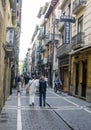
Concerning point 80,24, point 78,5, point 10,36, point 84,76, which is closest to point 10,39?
point 10,36

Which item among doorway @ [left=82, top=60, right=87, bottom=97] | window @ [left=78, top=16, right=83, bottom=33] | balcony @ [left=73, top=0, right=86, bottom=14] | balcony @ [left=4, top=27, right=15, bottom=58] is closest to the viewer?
balcony @ [left=4, top=27, right=15, bottom=58]

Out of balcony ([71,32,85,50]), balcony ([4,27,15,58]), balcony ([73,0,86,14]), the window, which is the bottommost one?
balcony ([4,27,15,58])

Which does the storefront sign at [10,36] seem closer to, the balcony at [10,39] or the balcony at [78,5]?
the balcony at [10,39]

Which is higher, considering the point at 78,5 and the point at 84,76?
the point at 78,5

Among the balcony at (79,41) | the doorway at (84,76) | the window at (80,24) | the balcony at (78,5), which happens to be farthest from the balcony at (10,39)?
the window at (80,24)

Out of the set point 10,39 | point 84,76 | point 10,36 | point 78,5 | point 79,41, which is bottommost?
point 84,76

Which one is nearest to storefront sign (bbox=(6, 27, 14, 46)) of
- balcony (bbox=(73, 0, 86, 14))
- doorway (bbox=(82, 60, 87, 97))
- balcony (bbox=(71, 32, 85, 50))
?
Result: doorway (bbox=(82, 60, 87, 97))

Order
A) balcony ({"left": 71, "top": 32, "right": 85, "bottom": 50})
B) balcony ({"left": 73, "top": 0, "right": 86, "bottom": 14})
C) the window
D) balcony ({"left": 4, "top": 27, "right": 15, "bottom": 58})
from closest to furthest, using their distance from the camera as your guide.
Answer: balcony ({"left": 4, "top": 27, "right": 15, "bottom": 58}) < balcony ({"left": 73, "top": 0, "right": 86, "bottom": 14}) < balcony ({"left": 71, "top": 32, "right": 85, "bottom": 50}) < the window

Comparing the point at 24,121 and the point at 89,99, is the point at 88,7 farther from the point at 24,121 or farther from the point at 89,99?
the point at 24,121

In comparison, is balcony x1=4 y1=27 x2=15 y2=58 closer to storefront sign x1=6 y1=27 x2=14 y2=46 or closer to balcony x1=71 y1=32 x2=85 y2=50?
storefront sign x1=6 y1=27 x2=14 y2=46

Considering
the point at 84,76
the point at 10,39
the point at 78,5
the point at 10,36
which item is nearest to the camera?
the point at 10,36

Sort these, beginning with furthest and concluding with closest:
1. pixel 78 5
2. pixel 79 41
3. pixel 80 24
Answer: pixel 80 24, pixel 78 5, pixel 79 41

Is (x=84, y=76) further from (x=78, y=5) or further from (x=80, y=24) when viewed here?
(x=78, y=5)

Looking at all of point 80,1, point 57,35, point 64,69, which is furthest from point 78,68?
point 57,35
